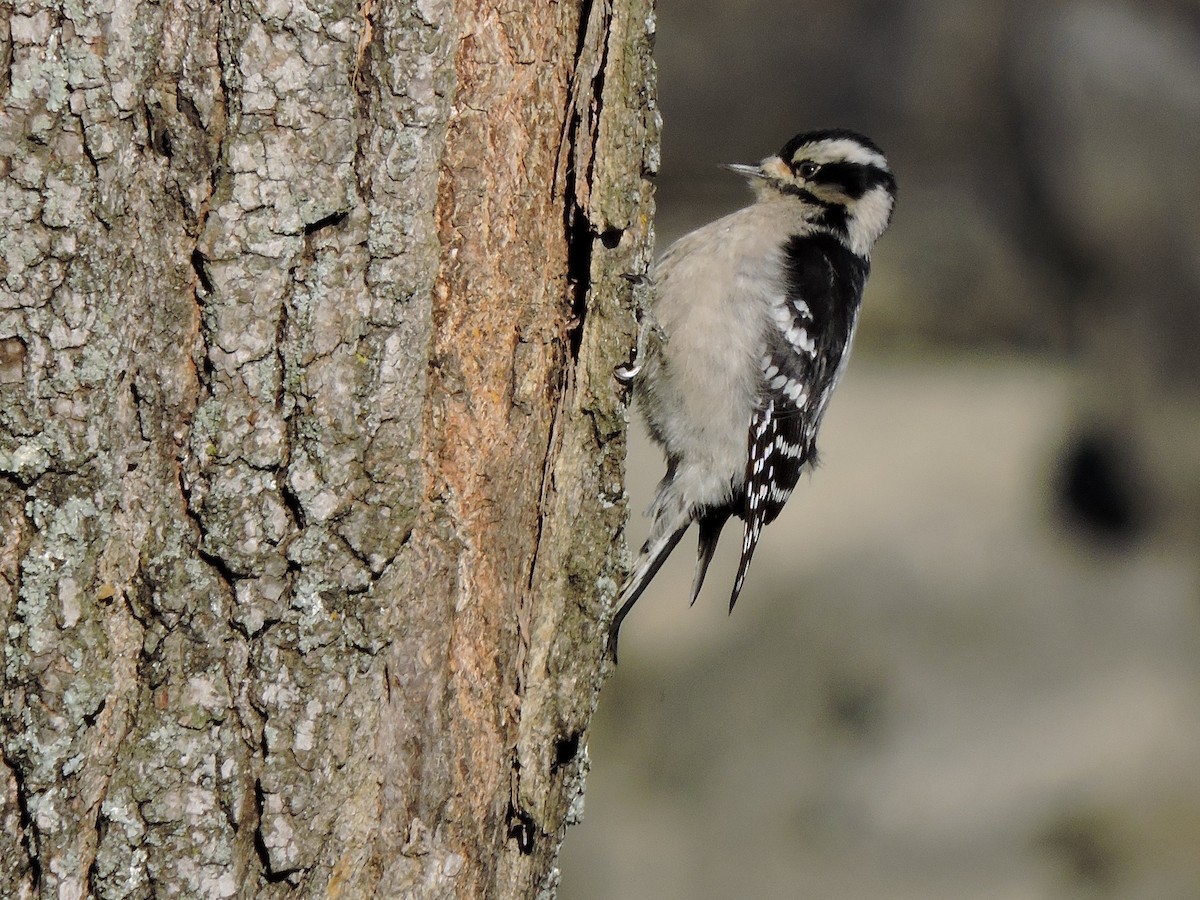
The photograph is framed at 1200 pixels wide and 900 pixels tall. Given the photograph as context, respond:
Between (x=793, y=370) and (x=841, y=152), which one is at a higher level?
(x=841, y=152)

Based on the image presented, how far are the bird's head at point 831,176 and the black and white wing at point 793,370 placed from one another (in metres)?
0.15

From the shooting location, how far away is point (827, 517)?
8.48 m

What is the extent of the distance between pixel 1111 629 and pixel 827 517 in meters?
1.84

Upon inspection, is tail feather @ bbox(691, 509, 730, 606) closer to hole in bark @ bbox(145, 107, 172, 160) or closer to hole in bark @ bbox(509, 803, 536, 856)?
hole in bark @ bbox(509, 803, 536, 856)

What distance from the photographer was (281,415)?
1952 mm

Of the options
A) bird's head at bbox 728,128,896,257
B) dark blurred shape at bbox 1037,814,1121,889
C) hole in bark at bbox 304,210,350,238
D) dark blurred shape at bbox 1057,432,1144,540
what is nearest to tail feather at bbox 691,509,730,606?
bird's head at bbox 728,128,896,257

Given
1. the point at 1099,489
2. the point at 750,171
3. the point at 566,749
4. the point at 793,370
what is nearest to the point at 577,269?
the point at 566,749

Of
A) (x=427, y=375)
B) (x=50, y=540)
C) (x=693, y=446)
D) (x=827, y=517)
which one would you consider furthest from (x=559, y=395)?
(x=827, y=517)

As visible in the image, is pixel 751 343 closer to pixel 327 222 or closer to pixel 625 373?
pixel 625 373

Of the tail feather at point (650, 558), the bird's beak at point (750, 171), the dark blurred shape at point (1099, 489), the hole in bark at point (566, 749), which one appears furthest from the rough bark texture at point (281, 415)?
the dark blurred shape at point (1099, 489)

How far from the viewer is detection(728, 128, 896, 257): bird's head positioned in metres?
4.18

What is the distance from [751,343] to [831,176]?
698 mm

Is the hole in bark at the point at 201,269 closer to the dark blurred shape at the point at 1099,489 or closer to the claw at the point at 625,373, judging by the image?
the claw at the point at 625,373

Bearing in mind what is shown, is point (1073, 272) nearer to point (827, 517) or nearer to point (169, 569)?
point (827, 517)
